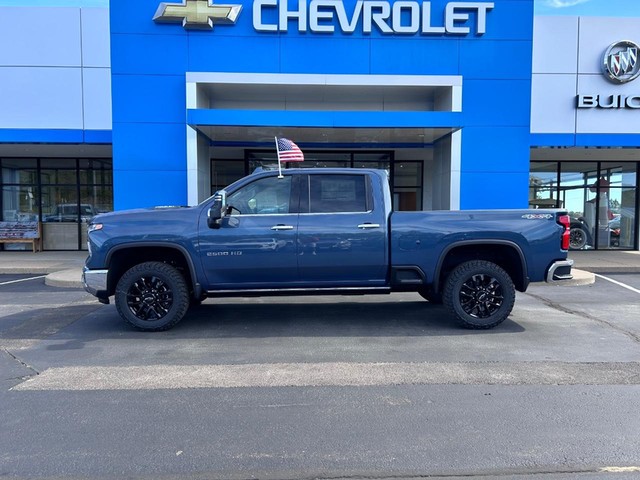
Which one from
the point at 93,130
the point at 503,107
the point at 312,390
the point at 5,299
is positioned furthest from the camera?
the point at 93,130

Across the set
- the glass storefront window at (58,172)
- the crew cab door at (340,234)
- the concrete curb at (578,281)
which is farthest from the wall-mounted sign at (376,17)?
the glass storefront window at (58,172)

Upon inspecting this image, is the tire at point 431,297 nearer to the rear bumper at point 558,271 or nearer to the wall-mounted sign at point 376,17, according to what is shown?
the rear bumper at point 558,271

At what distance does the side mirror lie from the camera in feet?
20.0

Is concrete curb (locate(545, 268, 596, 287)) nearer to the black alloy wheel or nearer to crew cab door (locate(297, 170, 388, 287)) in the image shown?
crew cab door (locate(297, 170, 388, 287))

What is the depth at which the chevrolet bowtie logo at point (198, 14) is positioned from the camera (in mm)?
12547

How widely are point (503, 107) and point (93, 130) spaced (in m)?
→ 11.5

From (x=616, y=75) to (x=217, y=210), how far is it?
13440mm

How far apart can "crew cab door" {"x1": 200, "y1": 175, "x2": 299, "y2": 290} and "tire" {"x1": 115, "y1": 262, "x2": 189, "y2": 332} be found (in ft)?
1.44

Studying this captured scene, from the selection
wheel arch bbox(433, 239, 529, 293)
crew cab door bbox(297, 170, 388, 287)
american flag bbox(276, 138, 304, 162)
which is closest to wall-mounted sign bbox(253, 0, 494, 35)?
american flag bbox(276, 138, 304, 162)

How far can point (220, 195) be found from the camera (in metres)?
6.18

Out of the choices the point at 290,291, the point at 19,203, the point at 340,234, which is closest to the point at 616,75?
the point at 340,234

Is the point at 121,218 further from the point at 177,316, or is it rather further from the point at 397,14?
the point at 397,14

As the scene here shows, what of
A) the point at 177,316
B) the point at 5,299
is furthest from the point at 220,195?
the point at 5,299

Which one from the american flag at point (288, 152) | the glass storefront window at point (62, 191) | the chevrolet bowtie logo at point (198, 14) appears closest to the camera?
the american flag at point (288, 152)
